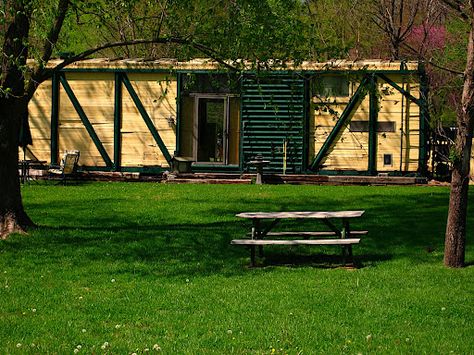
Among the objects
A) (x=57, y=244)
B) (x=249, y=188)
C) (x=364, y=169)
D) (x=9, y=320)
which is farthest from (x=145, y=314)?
(x=364, y=169)

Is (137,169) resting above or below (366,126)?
below

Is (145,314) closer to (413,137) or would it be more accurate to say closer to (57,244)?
(57,244)

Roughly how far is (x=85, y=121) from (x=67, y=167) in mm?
2937

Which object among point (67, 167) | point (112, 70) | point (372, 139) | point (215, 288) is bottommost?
point (215, 288)

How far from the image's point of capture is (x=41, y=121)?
27.7m

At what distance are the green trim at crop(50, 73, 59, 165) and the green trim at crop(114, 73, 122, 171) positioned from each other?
1.88 metres

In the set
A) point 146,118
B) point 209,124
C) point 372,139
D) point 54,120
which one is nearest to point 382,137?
point 372,139

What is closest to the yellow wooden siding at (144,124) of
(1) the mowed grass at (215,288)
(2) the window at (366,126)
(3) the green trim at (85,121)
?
(3) the green trim at (85,121)

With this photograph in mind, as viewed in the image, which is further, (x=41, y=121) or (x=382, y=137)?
(x=41, y=121)

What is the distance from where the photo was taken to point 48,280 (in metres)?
11.4

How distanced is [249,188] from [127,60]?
633 cm

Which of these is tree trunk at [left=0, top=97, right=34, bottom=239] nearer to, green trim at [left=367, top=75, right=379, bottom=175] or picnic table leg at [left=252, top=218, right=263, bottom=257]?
picnic table leg at [left=252, top=218, right=263, bottom=257]

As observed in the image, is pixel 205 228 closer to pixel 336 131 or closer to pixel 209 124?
pixel 336 131

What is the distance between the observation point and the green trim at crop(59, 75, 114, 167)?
27.3m
